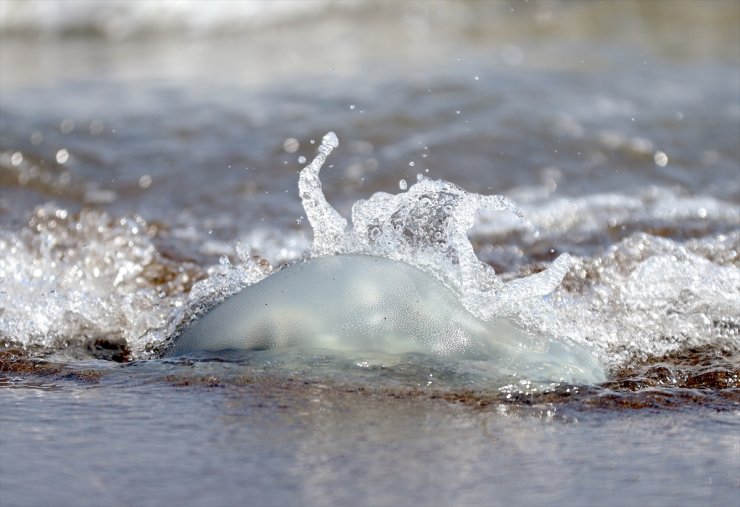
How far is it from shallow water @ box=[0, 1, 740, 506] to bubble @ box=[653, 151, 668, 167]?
11 millimetres

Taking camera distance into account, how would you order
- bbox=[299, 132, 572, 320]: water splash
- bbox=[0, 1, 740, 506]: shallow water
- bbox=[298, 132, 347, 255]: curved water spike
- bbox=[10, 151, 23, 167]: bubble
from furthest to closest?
1. bbox=[10, 151, 23, 167]: bubble
2. bbox=[298, 132, 347, 255]: curved water spike
3. bbox=[299, 132, 572, 320]: water splash
4. bbox=[0, 1, 740, 506]: shallow water

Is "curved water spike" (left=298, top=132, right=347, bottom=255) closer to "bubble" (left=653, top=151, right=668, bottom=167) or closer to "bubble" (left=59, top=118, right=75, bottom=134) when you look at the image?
"bubble" (left=653, top=151, right=668, bottom=167)

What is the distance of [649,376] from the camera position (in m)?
2.16

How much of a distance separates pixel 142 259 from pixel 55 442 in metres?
1.60

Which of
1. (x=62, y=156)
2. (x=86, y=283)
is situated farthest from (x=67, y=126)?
(x=86, y=283)

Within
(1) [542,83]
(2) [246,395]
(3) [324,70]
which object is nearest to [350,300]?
(2) [246,395]

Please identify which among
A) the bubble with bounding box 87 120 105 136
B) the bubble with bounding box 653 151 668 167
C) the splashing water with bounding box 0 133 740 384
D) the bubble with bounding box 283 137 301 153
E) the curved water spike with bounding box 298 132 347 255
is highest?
the bubble with bounding box 87 120 105 136

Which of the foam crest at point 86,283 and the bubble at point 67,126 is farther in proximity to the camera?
the bubble at point 67,126

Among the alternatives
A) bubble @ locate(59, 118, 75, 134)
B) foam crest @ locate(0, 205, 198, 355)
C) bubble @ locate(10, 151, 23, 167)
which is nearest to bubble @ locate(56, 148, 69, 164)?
bubble @ locate(10, 151, 23, 167)

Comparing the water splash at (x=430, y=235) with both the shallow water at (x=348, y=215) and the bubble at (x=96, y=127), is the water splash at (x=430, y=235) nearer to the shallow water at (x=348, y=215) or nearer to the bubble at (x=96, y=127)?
the shallow water at (x=348, y=215)

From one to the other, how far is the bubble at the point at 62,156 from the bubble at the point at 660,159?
251cm

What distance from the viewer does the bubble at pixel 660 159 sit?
15.5 feet

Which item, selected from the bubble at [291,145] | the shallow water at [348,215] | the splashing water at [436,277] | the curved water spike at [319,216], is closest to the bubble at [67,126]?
the shallow water at [348,215]

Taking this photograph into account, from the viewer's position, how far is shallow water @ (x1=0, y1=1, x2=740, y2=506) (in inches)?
64.5
